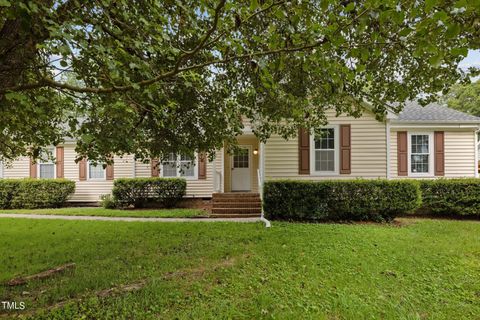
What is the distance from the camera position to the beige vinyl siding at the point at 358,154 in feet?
31.4

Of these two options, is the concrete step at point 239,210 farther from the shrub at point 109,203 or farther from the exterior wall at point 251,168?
the shrub at point 109,203

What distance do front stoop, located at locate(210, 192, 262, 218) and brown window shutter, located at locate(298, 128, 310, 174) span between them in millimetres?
1981

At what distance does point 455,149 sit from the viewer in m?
10.9

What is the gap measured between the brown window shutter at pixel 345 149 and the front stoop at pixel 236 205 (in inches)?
130

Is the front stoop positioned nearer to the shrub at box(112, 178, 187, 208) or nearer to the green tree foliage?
the shrub at box(112, 178, 187, 208)

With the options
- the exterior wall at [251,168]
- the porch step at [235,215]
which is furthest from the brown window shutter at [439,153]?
the porch step at [235,215]

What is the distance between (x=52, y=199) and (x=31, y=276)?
988 centimetres

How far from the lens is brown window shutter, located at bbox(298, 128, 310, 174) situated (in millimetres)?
9570

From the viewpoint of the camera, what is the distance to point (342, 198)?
8250mm

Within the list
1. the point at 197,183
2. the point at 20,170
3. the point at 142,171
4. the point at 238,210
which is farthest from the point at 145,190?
the point at 20,170

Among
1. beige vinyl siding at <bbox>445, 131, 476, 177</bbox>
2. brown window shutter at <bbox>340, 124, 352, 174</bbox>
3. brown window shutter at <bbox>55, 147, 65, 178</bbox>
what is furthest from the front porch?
brown window shutter at <bbox>55, 147, 65, 178</bbox>

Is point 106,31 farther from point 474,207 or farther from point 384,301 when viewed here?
point 474,207

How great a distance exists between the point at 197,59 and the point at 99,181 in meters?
10.9

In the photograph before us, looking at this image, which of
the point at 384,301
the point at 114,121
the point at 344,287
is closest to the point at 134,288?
the point at 114,121
